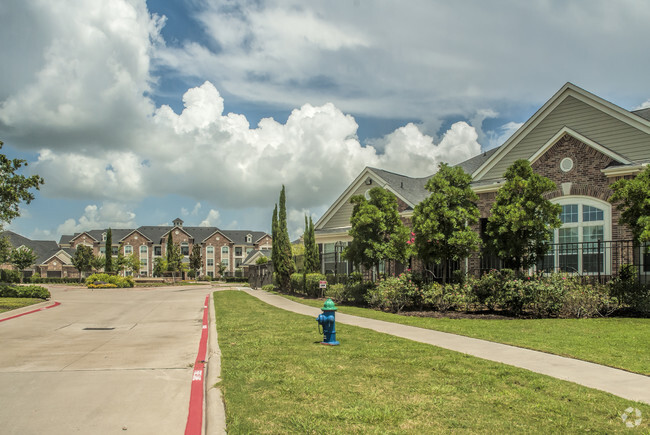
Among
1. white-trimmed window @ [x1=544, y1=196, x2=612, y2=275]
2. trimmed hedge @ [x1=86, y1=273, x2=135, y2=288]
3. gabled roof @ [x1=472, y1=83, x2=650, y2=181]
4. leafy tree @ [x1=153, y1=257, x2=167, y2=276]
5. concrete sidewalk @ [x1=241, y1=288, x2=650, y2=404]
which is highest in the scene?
gabled roof @ [x1=472, y1=83, x2=650, y2=181]

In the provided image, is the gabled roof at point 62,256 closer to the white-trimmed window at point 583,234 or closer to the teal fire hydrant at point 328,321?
the white-trimmed window at point 583,234

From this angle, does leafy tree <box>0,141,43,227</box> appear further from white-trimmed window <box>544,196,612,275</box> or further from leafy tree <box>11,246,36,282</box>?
leafy tree <box>11,246,36,282</box>

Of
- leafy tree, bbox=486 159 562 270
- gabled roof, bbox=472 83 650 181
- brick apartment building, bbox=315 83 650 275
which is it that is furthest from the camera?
gabled roof, bbox=472 83 650 181

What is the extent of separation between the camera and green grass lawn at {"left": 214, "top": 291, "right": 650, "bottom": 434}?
15.8 feet

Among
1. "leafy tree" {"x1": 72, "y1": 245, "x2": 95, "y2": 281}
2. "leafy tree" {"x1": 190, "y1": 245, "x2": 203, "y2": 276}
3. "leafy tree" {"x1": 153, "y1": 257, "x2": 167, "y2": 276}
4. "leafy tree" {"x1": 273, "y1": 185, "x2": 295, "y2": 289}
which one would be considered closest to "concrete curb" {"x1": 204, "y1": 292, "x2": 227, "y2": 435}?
"leafy tree" {"x1": 273, "y1": 185, "x2": 295, "y2": 289}

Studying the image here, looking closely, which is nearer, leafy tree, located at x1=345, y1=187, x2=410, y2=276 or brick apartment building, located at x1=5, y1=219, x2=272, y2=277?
leafy tree, located at x1=345, y1=187, x2=410, y2=276

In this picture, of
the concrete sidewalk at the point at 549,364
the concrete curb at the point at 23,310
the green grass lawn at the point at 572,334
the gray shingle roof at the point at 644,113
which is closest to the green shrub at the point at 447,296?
the green grass lawn at the point at 572,334

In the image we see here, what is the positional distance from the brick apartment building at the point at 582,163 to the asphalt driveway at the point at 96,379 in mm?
12573

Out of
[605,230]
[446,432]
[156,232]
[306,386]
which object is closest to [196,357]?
[306,386]

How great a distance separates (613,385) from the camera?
634cm

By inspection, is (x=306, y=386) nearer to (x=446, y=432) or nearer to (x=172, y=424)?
(x=172, y=424)

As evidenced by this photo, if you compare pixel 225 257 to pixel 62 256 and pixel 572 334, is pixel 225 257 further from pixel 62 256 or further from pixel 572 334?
pixel 572 334

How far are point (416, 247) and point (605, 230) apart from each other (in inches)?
255

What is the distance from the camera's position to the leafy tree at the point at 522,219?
1467 cm
